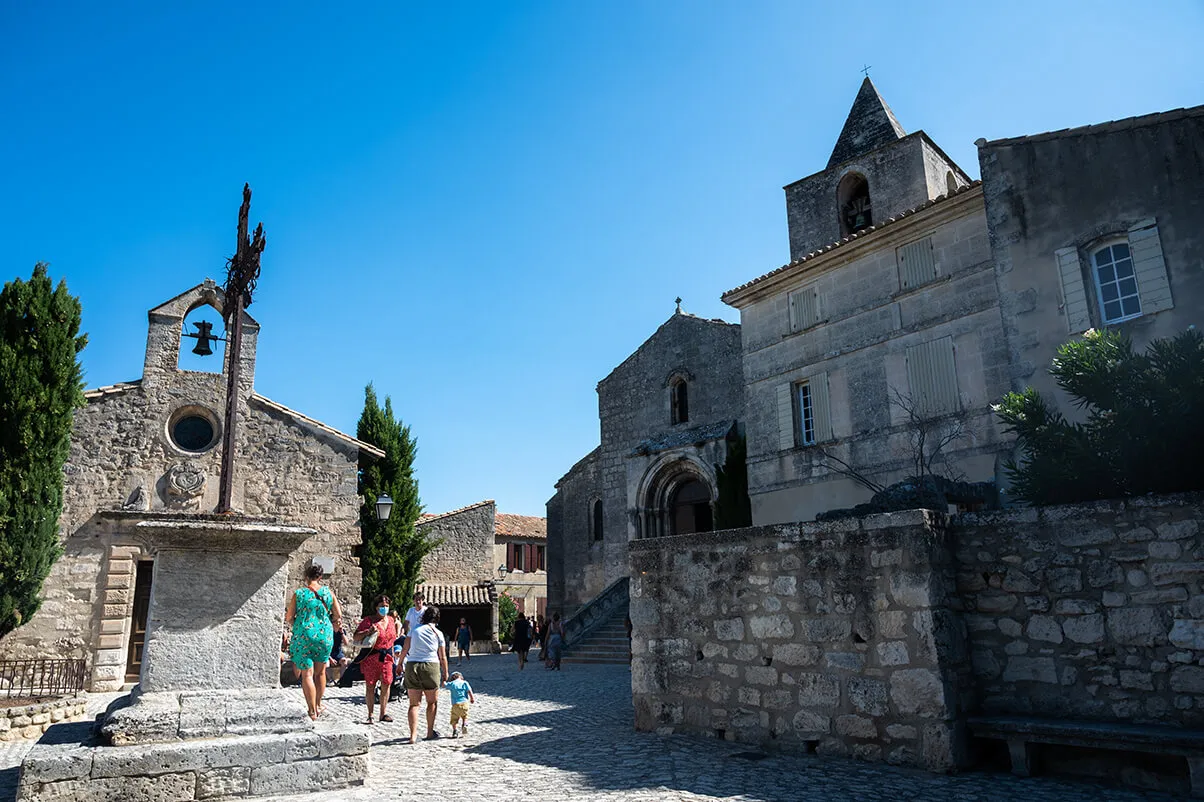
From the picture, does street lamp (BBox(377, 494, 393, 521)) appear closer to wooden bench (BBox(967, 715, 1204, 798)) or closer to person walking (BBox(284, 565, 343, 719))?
person walking (BBox(284, 565, 343, 719))

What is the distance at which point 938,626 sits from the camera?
5.99 meters

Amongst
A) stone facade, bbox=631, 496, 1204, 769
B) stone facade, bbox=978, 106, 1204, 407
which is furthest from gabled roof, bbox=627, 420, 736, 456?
stone facade, bbox=631, 496, 1204, 769

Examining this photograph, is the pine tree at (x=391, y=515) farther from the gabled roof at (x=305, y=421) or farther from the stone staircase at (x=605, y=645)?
the stone staircase at (x=605, y=645)

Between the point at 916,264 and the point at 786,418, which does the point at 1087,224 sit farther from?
the point at 786,418

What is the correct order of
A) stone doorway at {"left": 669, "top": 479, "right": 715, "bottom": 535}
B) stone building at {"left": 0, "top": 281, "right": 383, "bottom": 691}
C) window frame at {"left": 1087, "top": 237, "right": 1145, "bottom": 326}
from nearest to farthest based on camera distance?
1. window frame at {"left": 1087, "top": 237, "right": 1145, "bottom": 326}
2. stone building at {"left": 0, "top": 281, "right": 383, "bottom": 691}
3. stone doorway at {"left": 669, "top": 479, "right": 715, "bottom": 535}

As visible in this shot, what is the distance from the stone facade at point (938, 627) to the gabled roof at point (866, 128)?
14.9 m

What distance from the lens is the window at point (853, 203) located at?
19.2m

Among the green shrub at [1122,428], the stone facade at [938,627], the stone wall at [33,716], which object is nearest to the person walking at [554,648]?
the stone wall at [33,716]

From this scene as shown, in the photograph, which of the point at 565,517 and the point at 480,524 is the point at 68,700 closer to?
the point at 565,517

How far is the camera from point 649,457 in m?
22.6

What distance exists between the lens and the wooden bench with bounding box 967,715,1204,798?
484 cm

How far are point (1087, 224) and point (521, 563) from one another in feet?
93.2

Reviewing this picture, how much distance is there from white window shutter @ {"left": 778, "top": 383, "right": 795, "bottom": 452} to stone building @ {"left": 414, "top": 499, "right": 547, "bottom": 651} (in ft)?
48.5

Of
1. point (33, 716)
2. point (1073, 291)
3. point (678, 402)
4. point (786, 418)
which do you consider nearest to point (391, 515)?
point (678, 402)
